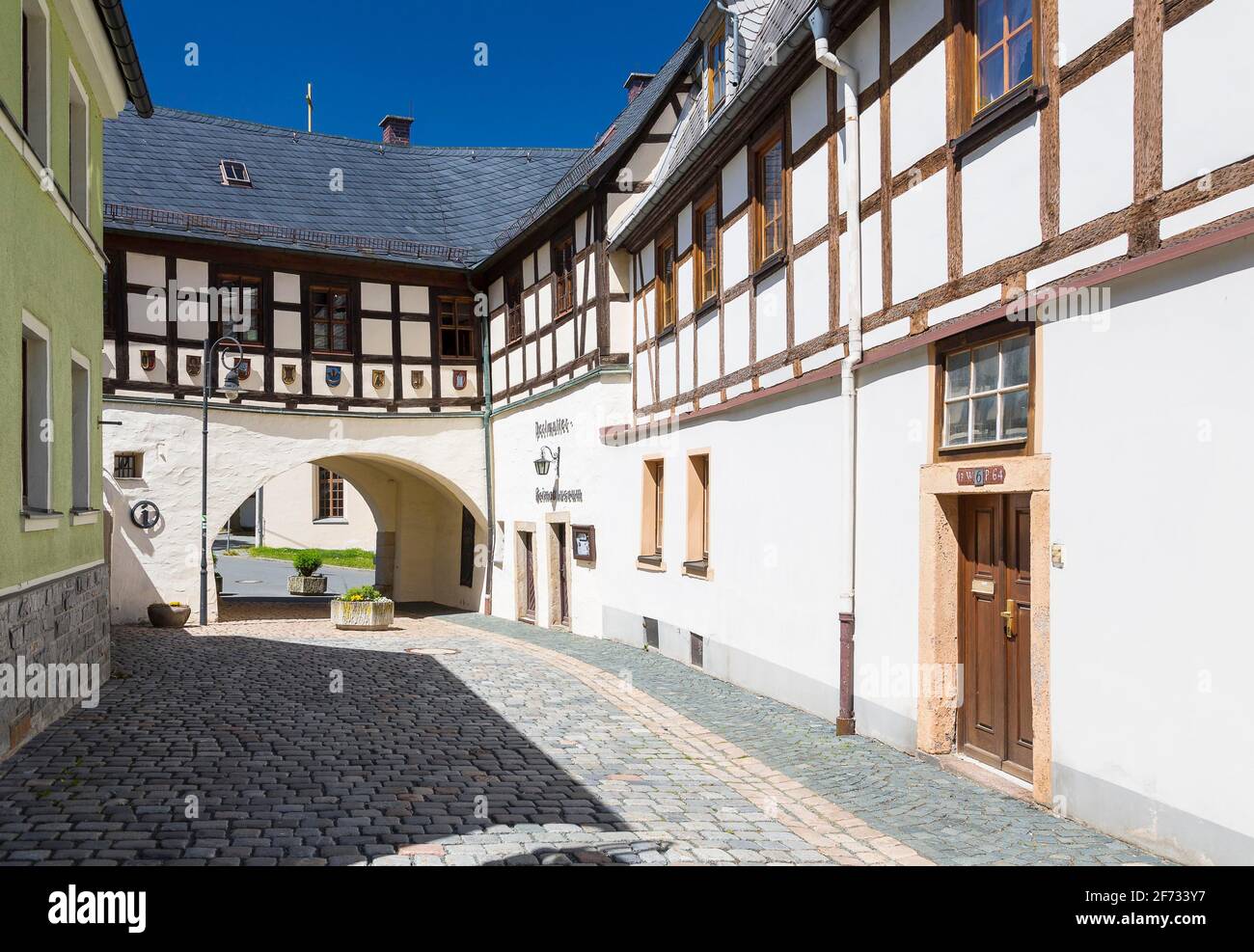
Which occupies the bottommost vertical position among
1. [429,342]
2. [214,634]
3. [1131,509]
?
[214,634]

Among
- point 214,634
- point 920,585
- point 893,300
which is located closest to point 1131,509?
point 920,585

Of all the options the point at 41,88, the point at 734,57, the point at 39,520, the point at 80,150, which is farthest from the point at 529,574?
the point at 41,88

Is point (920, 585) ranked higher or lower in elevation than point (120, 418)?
lower

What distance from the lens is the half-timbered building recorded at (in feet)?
17.9

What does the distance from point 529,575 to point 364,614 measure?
320cm

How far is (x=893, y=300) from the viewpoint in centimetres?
852

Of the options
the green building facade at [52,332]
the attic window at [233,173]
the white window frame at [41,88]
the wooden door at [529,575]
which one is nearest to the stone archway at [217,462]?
the wooden door at [529,575]

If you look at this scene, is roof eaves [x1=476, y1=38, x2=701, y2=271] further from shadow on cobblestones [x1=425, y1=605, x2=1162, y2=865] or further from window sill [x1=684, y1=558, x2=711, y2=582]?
shadow on cobblestones [x1=425, y1=605, x2=1162, y2=865]

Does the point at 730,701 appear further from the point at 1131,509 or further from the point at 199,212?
the point at 199,212

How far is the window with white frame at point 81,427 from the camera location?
10859 mm

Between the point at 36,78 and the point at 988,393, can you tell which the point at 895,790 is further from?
the point at 36,78

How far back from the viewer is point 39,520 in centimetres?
849
